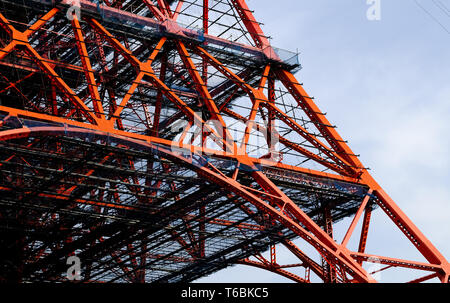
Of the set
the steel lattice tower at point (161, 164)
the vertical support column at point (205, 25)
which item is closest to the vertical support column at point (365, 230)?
the steel lattice tower at point (161, 164)

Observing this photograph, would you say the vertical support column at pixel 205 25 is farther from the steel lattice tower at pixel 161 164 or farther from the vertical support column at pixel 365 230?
the vertical support column at pixel 365 230

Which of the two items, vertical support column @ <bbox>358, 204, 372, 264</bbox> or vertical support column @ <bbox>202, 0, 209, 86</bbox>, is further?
vertical support column @ <bbox>202, 0, 209, 86</bbox>

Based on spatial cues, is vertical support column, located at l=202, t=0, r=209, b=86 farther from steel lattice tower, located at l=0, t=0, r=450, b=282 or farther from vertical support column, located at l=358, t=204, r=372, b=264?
vertical support column, located at l=358, t=204, r=372, b=264

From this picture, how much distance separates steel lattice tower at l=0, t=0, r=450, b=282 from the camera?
1503 inches

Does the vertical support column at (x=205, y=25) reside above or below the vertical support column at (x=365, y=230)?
above

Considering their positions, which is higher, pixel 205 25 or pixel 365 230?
pixel 205 25

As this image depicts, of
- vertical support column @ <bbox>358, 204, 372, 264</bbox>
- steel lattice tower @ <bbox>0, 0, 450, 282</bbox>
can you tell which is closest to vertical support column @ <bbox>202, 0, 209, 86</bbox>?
steel lattice tower @ <bbox>0, 0, 450, 282</bbox>

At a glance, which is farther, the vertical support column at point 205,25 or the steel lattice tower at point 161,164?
the vertical support column at point 205,25

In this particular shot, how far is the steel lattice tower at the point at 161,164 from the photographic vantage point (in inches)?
1503

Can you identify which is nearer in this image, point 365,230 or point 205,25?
point 365,230

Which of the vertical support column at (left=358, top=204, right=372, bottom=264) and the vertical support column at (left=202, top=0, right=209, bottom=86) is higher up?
the vertical support column at (left=202, top=0, right=209, bottom=86)

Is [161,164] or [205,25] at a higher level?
[205,25]

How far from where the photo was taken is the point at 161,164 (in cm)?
4066
